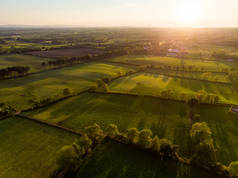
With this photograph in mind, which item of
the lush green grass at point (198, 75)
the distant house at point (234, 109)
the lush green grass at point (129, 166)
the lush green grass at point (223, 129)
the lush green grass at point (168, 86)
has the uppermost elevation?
the lush green grass at point (198, 75)

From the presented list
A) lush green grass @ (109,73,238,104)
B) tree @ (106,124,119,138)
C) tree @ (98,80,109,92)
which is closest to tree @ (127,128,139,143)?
tree @ (106,124,119,138)

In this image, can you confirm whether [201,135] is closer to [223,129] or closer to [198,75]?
[223,129]

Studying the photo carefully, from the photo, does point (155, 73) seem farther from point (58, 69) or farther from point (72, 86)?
point (58, 69)

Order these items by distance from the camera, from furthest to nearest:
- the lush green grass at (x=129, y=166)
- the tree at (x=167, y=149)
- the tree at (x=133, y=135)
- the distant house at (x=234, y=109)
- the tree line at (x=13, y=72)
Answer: the tree line at (x=13, y=72) < the distant house at (x=234, y=109) < the tree at (x=133, y=135) < the tree at (x=167, y=149) < the lush green grass at (x=129, y=166)

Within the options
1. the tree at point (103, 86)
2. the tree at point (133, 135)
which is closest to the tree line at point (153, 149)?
the tree at point (133, 135)

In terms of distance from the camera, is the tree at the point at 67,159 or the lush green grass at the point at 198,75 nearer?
the tree at the point at 67,159

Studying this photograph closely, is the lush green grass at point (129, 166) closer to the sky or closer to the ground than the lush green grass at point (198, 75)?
closer to the ground

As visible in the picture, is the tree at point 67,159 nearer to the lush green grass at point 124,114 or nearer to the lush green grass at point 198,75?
the lush green grass at point 124,114
